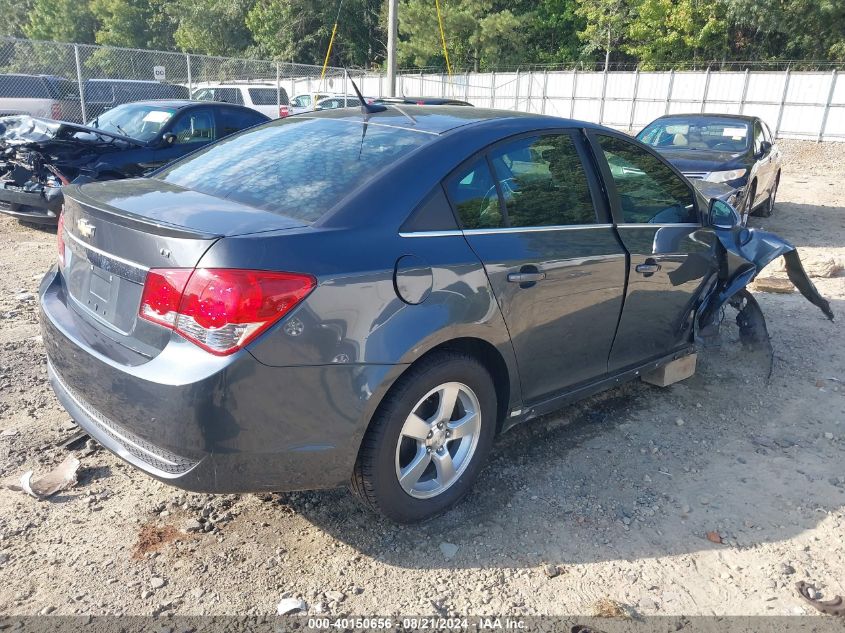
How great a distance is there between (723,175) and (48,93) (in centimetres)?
1494

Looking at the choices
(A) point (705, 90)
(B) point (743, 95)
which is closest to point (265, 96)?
(A) point (705, 90)

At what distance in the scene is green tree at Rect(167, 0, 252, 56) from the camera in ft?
149

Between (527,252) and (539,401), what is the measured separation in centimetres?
78

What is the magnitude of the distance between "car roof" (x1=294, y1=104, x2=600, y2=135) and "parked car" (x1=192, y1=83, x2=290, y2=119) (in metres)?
15.9

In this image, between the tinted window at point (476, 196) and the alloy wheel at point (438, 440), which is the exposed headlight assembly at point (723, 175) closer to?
the tinted window at point (476, 196)

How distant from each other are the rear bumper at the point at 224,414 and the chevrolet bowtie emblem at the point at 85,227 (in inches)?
15.4

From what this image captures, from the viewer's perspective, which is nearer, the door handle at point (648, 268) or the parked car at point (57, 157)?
the door handle at point (648, 268)

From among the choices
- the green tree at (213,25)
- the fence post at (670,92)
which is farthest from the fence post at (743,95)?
the green tree at (213,25)

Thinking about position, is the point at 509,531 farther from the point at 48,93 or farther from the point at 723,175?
the point at 48,93

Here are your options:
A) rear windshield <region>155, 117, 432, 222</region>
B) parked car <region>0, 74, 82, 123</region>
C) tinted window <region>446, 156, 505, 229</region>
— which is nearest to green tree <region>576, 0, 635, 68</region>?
parked car <region>0, 74, 82, 123</region>

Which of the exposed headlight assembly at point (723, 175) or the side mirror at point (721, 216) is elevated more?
the side mirror at point (721, 216)

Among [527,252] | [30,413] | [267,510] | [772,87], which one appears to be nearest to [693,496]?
[527,252]

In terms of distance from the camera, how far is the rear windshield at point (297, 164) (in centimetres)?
263

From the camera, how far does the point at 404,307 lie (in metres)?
2.47
